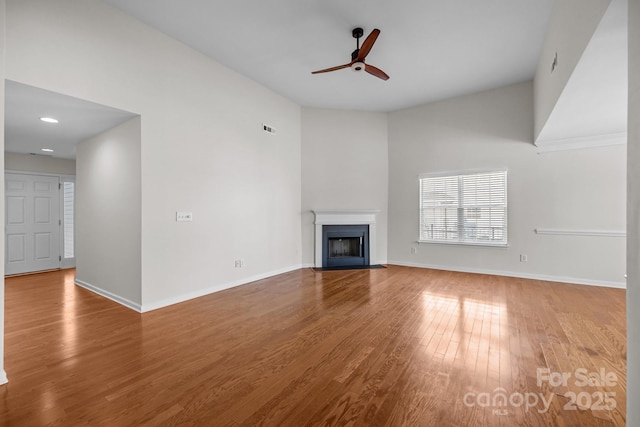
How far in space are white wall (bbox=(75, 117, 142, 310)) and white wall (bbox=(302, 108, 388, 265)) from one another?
3219 mm

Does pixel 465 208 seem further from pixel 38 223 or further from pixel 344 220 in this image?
pixel 38 223

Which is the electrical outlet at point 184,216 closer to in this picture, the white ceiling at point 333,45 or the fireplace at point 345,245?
the white ceiling at point 333,45

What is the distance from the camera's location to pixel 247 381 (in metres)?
1.96

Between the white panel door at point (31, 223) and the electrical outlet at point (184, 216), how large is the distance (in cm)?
451

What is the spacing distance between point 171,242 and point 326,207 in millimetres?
3240

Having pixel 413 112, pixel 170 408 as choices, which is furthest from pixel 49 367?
pixel 413 112

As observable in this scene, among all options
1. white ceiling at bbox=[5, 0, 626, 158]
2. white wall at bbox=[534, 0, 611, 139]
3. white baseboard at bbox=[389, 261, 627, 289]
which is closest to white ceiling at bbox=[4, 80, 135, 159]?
white ceiling at bbox=[5, 0, 626, 158]

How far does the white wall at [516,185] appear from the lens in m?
4.33

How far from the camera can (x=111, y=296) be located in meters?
3.76

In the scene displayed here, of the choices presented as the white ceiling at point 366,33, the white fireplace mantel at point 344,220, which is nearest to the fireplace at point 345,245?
the white fireplace mantel at point 344,220

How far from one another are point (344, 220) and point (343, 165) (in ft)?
4.00

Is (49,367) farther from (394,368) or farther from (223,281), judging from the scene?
(394,368)

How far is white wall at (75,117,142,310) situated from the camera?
3.38 meters

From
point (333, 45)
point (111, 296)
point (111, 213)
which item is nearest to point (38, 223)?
point (111, 213)
